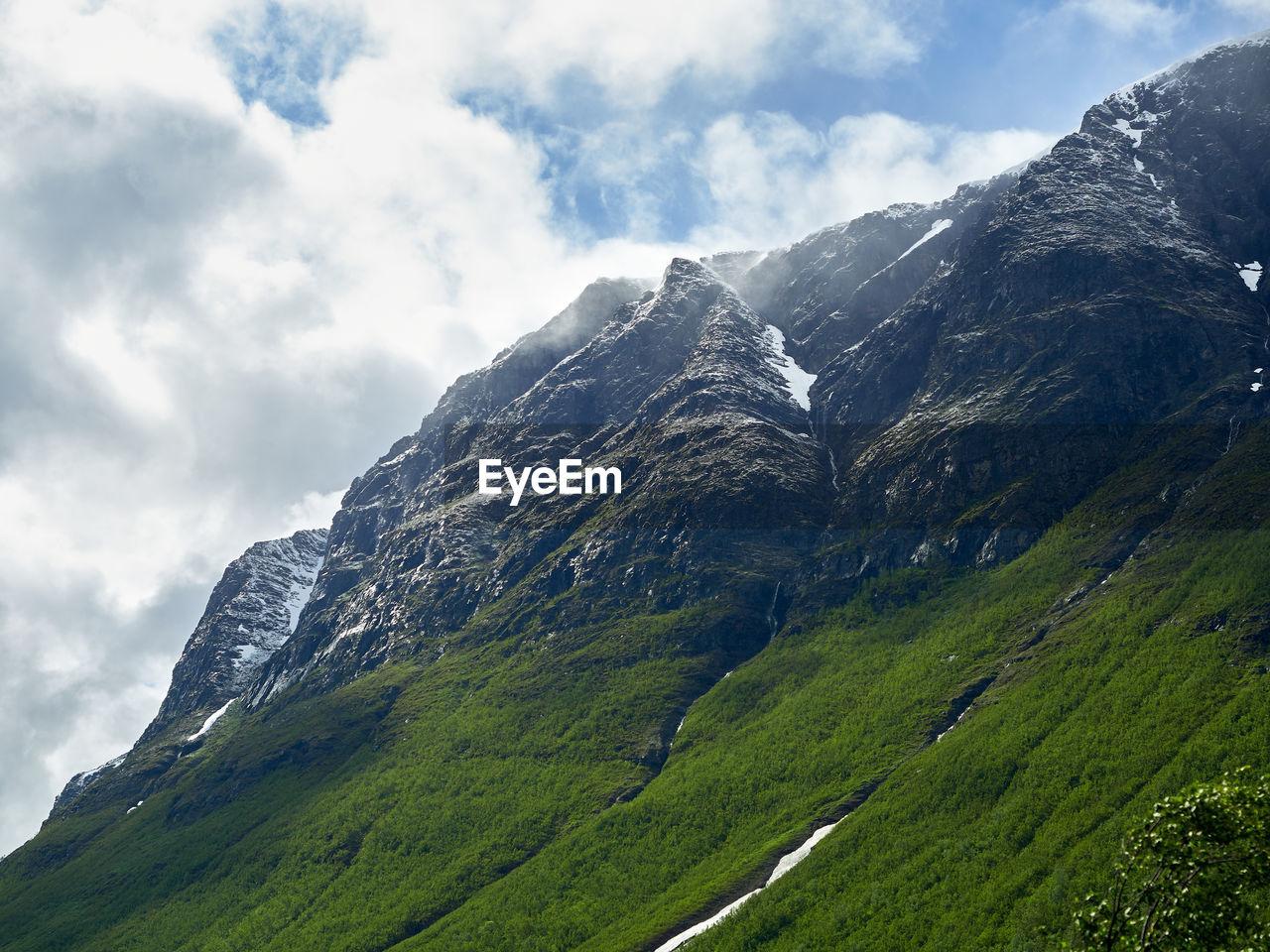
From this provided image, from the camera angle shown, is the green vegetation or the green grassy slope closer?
the green vegetation

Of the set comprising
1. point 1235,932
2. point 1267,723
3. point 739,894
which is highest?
point 1235,932

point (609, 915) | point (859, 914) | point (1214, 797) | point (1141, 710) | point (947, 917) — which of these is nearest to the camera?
point (1214, 797)

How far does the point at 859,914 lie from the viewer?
13225 cm

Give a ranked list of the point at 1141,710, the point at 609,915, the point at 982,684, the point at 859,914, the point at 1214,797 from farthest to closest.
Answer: the point at 982,684
the point at 609,915
the point at 1141,710
the point at 859,914
the point at 1214,797

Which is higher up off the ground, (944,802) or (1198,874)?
(1198,874)

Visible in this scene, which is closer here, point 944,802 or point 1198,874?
point 1198,874

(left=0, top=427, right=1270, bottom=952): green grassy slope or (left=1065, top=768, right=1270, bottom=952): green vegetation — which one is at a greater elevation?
(left=1065, top=768, right=1270, bottom=952): green vegetation

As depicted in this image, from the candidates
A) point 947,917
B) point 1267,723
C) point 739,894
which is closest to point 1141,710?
point 1267,723

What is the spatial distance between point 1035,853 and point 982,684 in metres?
61.5

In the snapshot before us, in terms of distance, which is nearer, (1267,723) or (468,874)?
(1267,723)

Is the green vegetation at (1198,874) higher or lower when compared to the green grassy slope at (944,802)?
higher

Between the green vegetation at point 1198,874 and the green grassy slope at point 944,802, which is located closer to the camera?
the green vegetation at point 1198,874

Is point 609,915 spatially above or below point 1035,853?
above

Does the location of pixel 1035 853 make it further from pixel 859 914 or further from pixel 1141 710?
pixel 1141 710
